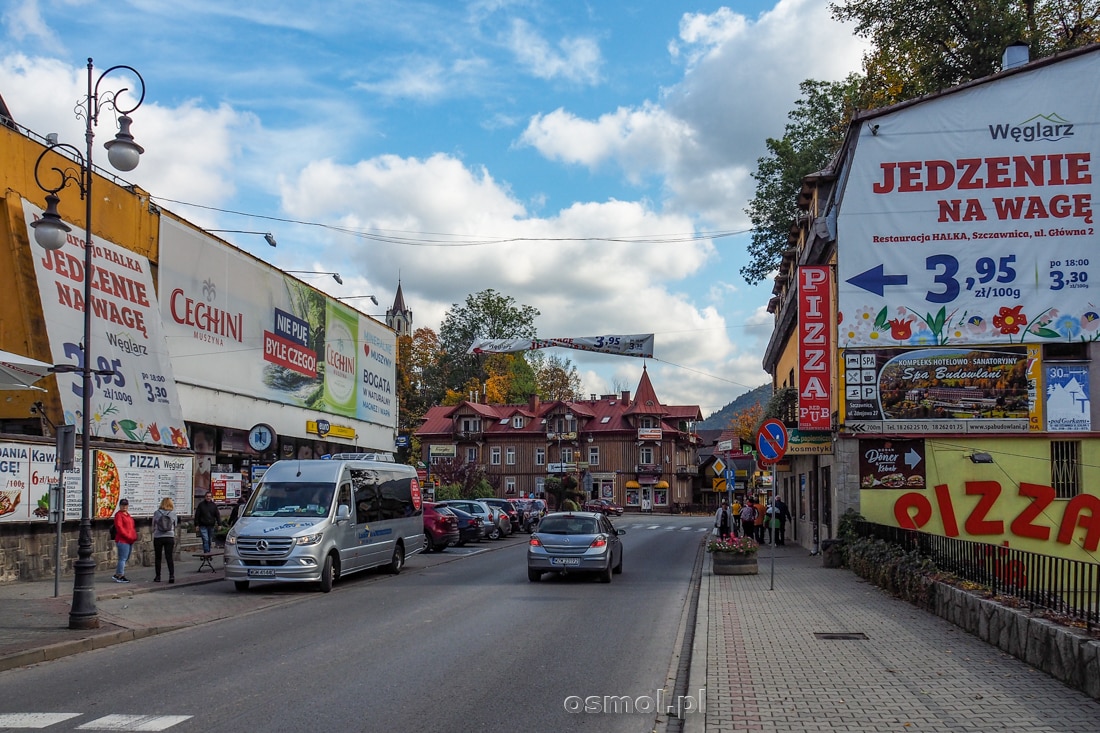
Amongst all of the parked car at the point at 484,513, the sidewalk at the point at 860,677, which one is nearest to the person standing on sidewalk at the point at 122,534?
the sidewalk at the point at 860,677

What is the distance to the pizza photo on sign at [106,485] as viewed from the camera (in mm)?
21375

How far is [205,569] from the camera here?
2211 centimetres

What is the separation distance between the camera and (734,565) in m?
21.1

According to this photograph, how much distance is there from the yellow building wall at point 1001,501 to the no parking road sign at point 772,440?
22.2 ft

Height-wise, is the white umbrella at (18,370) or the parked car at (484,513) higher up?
the white umbrella at (18,370)

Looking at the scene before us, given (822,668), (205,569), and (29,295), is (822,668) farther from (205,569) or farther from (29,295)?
(29,295)

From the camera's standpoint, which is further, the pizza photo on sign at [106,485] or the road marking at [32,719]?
the pizza photo on sign at [106,485]

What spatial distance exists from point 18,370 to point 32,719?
988 cm

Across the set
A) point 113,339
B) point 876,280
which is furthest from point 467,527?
point 876,280

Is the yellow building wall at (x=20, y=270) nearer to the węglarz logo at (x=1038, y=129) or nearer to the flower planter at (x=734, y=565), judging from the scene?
the flower planter at (x=734, y=565)

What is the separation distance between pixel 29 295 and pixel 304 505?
8.92 metres

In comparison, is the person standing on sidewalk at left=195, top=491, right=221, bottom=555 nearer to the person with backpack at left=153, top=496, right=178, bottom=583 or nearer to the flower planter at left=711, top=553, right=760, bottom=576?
the person with backpack at left=153, top=496, right=178, bottom=583

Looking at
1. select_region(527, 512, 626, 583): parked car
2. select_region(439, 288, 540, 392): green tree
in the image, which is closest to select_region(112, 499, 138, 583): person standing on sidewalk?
select_region(527, 512, 626, 583): parked car

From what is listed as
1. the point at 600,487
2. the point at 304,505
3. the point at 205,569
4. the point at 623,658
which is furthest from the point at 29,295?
the point at 600,487
